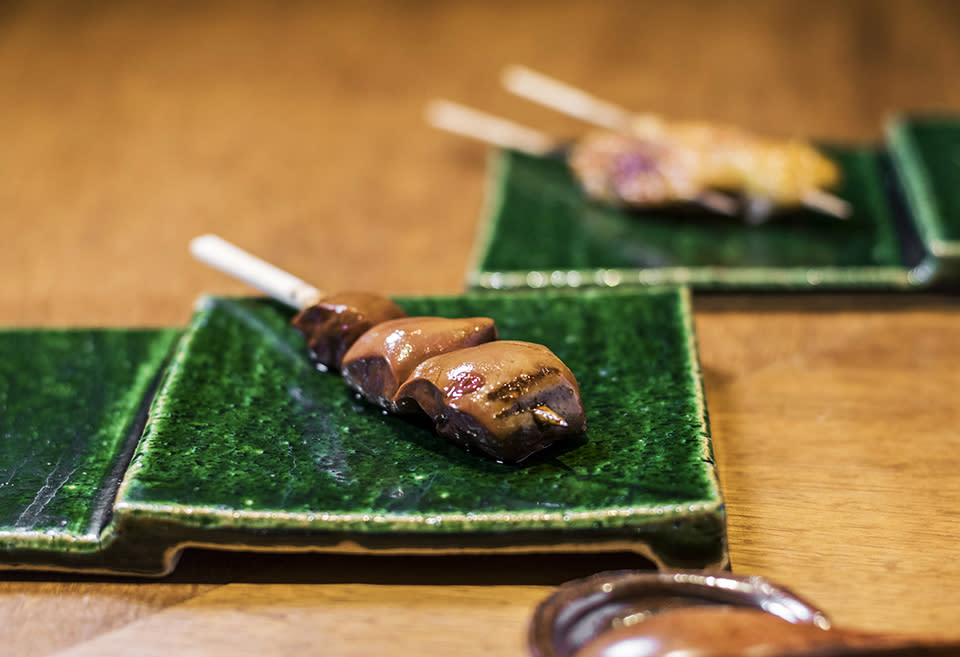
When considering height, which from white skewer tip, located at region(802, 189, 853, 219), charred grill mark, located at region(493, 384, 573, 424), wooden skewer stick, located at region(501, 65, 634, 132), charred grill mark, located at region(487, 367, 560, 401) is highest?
wooden skewer stick, located at region(501, 65, 634, 132)

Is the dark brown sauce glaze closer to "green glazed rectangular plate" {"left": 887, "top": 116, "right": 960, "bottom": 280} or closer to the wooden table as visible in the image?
the wooden table

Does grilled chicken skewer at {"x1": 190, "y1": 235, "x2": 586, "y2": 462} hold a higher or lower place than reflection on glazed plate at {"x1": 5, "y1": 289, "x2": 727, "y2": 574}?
higher

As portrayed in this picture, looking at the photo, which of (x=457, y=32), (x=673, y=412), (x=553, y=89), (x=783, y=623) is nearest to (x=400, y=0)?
(x=457, y=32)

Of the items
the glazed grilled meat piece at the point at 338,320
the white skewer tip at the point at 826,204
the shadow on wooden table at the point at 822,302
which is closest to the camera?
the glazed grilled meat piece at the point at 338,320

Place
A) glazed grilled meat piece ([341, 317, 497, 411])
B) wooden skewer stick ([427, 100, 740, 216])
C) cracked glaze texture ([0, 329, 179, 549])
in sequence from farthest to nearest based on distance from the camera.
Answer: wooden skewer stick ([427, 100, 740, 216])
glazed grilled meat piece ([341, 317, 497, 411])
cracked glaze texture ([0, 329, 179, 549])

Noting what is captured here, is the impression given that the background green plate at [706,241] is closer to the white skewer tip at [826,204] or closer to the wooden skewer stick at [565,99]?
the white skewer tip at [826,204]

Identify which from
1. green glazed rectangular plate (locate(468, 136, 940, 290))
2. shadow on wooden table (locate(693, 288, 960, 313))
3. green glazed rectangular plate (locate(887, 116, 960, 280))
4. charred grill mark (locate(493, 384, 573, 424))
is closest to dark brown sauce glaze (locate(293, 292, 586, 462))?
charred grill mark (locate(493, 384, 573, 424))

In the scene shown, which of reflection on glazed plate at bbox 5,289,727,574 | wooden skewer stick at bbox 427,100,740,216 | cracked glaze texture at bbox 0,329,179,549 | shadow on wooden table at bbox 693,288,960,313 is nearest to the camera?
reflection on glazed plate at bbox 5,289,727,574

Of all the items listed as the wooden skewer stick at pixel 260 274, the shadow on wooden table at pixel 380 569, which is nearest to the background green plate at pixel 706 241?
the wooden skewer stick at pixel 260 274
